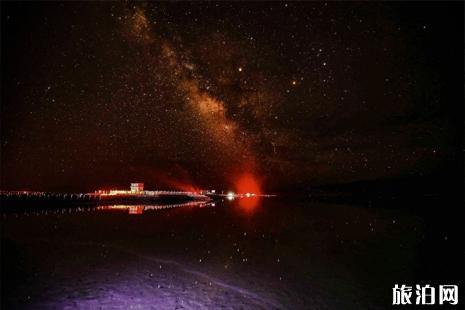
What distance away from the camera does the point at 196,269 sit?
13.8 meters

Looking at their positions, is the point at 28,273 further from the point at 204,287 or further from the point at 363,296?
the point at 363,296

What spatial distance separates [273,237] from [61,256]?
1288 centimetres

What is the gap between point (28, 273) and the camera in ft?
41.0

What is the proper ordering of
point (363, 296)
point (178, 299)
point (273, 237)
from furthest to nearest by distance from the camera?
point (273, 237)
point (363, 296)
point (178, 299)

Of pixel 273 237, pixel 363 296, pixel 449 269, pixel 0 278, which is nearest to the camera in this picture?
pixel 363 296

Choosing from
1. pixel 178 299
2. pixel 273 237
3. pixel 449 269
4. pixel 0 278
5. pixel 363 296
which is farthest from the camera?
pixel 273 237

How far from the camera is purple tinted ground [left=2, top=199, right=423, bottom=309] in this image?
10.0m

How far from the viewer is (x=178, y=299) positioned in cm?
1002

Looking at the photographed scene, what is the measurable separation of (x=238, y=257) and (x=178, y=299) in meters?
6.49

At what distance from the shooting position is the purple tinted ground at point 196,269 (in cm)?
1003

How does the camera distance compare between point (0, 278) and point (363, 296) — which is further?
point (0, 278)

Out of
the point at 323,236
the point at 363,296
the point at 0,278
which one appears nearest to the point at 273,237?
the point at 323,236

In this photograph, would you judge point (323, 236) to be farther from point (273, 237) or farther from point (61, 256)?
point (61, 256)

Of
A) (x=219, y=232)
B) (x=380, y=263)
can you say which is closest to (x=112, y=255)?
(x=219, y=232)
